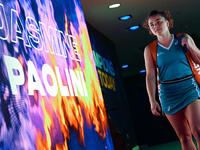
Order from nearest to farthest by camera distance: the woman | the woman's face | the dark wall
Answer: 1. the woman
2. the woman's face
3. the dark wall

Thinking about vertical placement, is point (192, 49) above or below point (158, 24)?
below

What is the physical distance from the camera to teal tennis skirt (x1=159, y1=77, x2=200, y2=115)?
2658 millimetres

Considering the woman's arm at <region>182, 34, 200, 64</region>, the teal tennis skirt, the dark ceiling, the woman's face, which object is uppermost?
the dark ceiling

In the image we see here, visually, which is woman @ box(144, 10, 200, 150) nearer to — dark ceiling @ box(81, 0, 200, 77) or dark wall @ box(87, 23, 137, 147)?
dark ceiling @ box(81, 0, 200, 77)

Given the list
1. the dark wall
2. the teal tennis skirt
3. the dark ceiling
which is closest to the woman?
the teal tennis skirt

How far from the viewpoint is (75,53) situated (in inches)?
109

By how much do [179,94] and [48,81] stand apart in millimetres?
1041

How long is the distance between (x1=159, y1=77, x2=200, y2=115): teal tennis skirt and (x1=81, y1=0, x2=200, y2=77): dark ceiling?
3.35 metres

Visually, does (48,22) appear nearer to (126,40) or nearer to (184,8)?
(184,8)

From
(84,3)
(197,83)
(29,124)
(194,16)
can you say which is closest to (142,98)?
(194,16)

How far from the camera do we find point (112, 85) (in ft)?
23.6

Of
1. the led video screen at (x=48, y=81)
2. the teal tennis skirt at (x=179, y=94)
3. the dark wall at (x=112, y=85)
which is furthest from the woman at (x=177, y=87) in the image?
the dark wall at (x=112, y=85)

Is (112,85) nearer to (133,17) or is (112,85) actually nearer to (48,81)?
(133,17)

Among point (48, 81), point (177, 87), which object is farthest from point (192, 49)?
point (48, 81)
